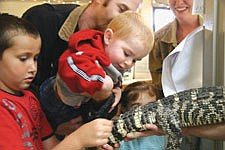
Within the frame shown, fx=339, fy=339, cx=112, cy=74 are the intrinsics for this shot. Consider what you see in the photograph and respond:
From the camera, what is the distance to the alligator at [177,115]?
0.93m

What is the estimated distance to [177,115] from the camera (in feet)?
3.10

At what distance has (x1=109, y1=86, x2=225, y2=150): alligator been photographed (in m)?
0.93

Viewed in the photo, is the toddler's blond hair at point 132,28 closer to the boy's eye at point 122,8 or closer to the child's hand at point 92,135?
the boy's eye at point 122,8

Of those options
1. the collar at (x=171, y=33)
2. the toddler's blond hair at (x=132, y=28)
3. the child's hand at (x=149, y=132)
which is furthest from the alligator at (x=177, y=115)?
the collar at (x=171, y=33)

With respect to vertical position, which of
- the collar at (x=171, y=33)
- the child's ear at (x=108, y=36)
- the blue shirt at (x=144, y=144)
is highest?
the child's ear at (x=108, y=36)

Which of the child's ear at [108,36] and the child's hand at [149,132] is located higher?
the child's ear at [108,36]

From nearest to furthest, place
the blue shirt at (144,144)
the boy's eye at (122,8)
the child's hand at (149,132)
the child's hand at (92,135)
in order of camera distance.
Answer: the child's hand at (92,135), the child's hand at (149,132), the boy's eye at (122,8), the blue shirt at (144,144)

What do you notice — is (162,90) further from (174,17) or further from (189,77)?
(174,17)

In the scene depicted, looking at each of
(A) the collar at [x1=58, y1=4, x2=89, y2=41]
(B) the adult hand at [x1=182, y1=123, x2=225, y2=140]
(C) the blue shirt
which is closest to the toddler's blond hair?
(A) the collar at [x1=58, y1=4, x2=89, y2=41]

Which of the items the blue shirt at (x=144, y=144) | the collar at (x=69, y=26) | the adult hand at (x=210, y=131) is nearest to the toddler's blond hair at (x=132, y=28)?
the collar at (x=69, y=26)

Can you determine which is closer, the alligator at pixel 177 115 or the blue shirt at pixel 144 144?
the alligator at pixel 177 115

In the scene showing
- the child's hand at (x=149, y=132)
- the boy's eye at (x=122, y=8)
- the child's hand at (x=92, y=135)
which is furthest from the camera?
the boy's eye at (x=122, y=8)

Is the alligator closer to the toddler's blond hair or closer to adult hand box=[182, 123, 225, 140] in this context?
adult hand box=[182, 123, 225, 140]

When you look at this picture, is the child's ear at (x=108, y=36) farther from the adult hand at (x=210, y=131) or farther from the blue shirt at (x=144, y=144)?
the blue shirt at (x=144, y=144)
